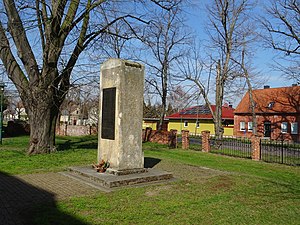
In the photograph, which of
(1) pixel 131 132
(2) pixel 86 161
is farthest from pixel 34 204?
(2) pixel 86 161

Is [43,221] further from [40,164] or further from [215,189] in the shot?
[40,164]

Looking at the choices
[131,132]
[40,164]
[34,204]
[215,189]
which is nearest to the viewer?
[34,204]

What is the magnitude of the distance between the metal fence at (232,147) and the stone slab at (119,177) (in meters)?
9.03

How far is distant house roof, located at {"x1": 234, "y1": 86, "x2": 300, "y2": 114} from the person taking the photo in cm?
3476

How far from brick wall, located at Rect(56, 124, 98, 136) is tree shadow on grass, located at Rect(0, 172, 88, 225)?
26218 millimetres

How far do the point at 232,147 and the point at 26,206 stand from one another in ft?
46.6

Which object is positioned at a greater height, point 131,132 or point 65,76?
point 65,76

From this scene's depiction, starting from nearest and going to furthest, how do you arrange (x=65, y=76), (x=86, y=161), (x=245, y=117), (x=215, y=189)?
1. (x=215, y=189)
2. (x=86, y=161)
3. (x=65, y=76)
4. (x=245, y=117)

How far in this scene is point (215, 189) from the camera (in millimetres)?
7605

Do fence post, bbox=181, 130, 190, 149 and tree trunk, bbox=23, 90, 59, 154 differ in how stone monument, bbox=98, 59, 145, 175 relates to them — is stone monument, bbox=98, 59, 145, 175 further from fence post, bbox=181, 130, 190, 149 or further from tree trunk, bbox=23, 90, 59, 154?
fence post, bbox=181, 130, 190, 149

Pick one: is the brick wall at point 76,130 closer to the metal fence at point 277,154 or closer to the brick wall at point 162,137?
the brick wall at point 162,137

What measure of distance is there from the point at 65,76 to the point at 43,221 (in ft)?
34.5

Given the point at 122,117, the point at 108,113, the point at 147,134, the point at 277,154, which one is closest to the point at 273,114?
the point at 147,134

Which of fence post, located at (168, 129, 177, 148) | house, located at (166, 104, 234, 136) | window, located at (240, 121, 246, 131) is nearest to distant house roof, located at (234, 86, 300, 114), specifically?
window, located at (240, 121, 246, 131)
